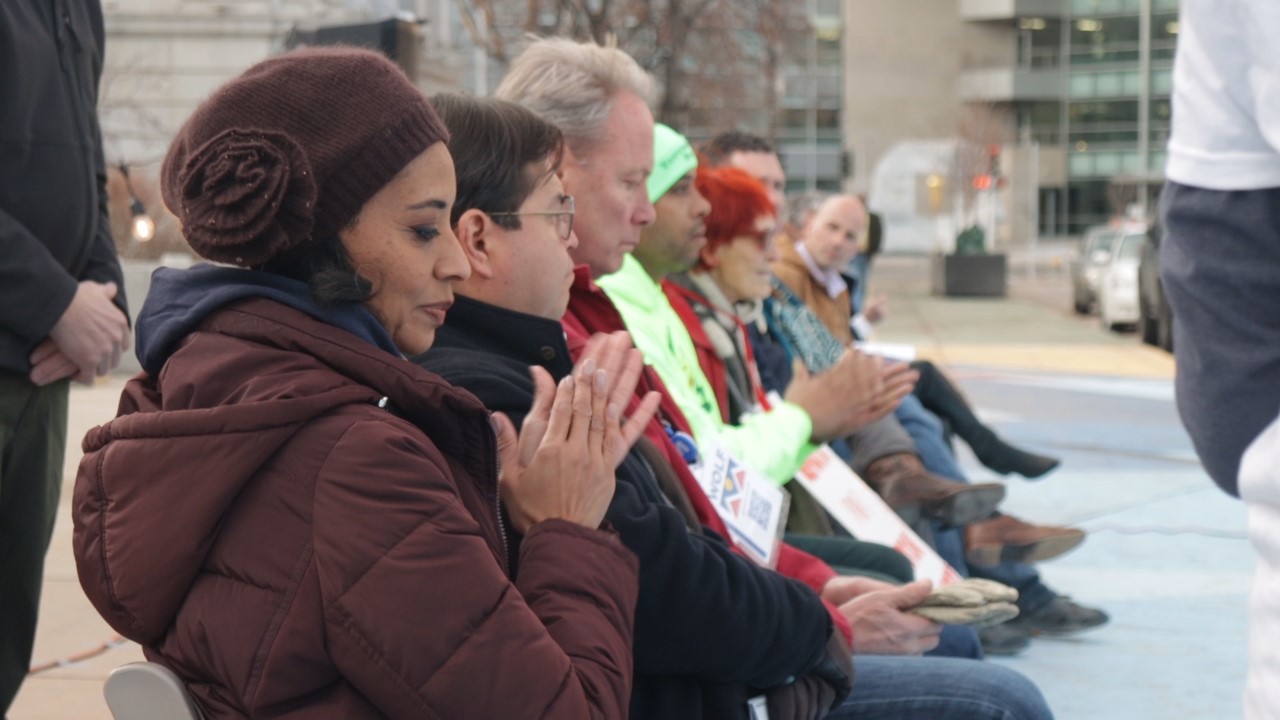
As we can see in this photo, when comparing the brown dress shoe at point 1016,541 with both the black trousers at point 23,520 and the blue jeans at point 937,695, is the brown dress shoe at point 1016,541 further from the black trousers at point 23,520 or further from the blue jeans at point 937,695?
the black trousers at point 23,520

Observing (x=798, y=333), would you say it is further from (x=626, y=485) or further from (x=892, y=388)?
(x=626, y=485)

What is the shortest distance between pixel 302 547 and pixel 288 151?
0.42 meters

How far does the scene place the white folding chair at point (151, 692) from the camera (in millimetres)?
1617

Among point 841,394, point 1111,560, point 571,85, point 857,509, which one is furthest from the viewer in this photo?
point 1111,560

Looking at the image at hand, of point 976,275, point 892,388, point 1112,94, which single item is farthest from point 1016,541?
point 1112,94

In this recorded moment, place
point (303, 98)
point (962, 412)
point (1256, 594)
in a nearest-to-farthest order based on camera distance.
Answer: point (1256, 594), point (303, 98), point (962, 412)

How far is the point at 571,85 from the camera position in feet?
10.6

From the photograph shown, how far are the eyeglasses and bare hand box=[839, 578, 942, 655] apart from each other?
881 mm

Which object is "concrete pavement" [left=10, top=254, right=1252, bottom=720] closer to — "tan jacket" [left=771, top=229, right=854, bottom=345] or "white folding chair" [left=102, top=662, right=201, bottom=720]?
"tan jacket" [left=771, top=229, right=854, bottom=345]

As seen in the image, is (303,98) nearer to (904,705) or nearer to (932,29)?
(904,705)

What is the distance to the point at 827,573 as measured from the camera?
3.21 meters

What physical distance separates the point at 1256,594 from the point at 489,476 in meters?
0.80

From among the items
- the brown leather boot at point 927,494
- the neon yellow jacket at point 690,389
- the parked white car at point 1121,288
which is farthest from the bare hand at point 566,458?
the parked white car at point 1121,288

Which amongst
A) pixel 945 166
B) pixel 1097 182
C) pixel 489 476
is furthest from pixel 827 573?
pixel 1097 182
